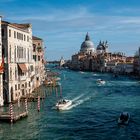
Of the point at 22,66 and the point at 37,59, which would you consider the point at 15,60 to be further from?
the point at 37,59

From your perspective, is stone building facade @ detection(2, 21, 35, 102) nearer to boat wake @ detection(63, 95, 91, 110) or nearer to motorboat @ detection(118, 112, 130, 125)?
boat wake @ detection(63, 95, 91, 110)

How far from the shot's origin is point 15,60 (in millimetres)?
45312

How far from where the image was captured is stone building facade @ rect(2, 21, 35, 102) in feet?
139

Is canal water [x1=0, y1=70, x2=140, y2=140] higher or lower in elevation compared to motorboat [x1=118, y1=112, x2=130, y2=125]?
lower

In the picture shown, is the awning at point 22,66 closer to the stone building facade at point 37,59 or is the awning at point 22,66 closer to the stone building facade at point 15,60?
the stone building facade at point 15,60

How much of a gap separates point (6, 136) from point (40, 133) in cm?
244

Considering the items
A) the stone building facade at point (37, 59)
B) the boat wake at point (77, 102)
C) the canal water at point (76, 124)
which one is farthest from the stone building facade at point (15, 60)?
the stone building facade at point (37, 59)

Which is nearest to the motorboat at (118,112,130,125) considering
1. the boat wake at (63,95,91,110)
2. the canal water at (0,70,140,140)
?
the canal water at (0,70,140,140)

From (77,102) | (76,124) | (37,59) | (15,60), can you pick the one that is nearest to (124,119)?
(76,124)

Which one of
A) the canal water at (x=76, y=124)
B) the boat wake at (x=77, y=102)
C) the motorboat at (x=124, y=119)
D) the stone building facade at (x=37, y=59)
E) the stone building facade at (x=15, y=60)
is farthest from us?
the stone building facade at (x=37, y=59)

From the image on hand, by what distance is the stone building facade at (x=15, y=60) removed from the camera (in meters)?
42.5

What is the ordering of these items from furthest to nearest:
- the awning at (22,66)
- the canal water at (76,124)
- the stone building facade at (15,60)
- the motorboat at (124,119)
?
the awning at (22,66) < the stone building facade at (15,60) < the motorboat at (124,119) < the canal water at (76,124)

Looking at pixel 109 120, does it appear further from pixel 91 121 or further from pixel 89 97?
pixel 89 97

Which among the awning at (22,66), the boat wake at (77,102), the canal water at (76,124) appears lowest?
the canal water at (76,124)
